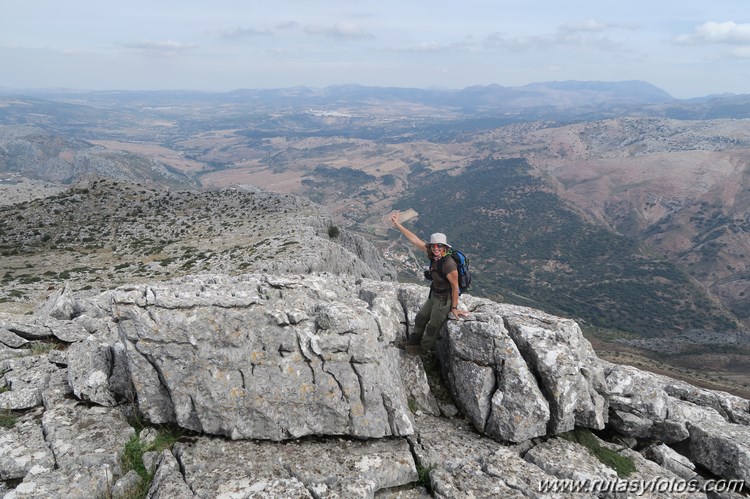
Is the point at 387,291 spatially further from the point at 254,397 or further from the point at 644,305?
the point at 644,305

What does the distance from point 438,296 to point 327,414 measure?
203 inches

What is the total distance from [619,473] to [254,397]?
33.7ft

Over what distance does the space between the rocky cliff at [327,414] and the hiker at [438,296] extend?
57 cm

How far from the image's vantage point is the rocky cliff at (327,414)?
10039 millimetres

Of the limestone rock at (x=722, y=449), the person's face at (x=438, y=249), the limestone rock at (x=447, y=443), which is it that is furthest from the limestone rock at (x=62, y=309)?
the limestone rock at (x=722, y=449)

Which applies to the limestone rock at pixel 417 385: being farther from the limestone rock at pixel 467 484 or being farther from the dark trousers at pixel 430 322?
the limestone rock at pixel 467 484

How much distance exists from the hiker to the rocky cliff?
567 mm

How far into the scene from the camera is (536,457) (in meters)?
11.3

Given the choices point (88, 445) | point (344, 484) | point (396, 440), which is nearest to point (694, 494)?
point (396, 440)

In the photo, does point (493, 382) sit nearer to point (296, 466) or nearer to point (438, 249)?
point (438, 249)

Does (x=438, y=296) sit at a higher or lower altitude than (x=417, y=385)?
higher

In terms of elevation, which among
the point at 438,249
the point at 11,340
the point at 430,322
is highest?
the point at 438,249

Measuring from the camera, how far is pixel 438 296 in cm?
1378

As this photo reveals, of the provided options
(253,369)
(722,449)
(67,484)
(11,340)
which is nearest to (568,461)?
(722,449)
